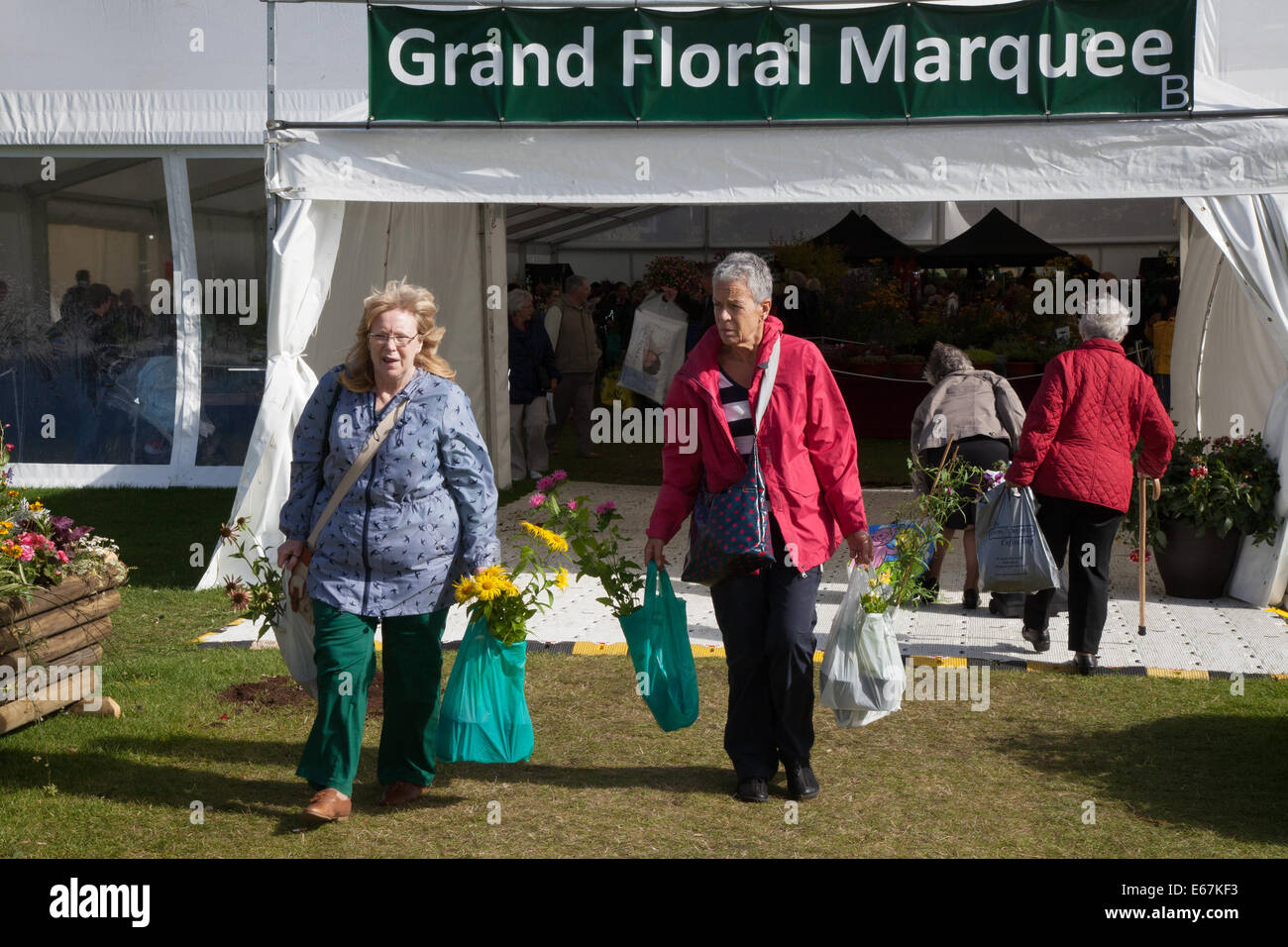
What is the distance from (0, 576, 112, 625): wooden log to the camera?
18.1 feet

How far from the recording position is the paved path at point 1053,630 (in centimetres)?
702

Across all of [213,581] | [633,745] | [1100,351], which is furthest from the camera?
[213,581]

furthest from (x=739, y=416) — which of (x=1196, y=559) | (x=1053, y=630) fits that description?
(x=1196, y=559)

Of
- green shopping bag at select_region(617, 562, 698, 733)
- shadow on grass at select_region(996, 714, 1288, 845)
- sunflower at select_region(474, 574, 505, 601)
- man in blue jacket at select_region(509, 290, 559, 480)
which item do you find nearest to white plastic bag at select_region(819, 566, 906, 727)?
green shopping bag at select_region(617, 562, 698, 733)

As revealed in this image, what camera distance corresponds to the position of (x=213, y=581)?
28.2ft

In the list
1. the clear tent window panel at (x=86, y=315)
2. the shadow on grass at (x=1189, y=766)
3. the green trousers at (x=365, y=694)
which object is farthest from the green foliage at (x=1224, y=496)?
the clear tent window panel at (x=86, y=315)

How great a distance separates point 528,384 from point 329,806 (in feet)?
29.7

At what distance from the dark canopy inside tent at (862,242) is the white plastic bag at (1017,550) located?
1261cm

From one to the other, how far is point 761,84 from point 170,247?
272 inches

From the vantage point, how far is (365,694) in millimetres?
4648

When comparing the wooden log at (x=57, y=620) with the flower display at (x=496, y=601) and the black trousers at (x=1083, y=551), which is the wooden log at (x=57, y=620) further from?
the black trousers at (x=1083, y=551)

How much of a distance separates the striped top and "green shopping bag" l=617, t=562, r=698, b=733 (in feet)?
1.83

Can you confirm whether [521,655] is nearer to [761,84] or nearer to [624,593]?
[624,593]

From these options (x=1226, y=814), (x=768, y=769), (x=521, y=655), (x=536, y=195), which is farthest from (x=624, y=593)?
(x=536, y=195)
